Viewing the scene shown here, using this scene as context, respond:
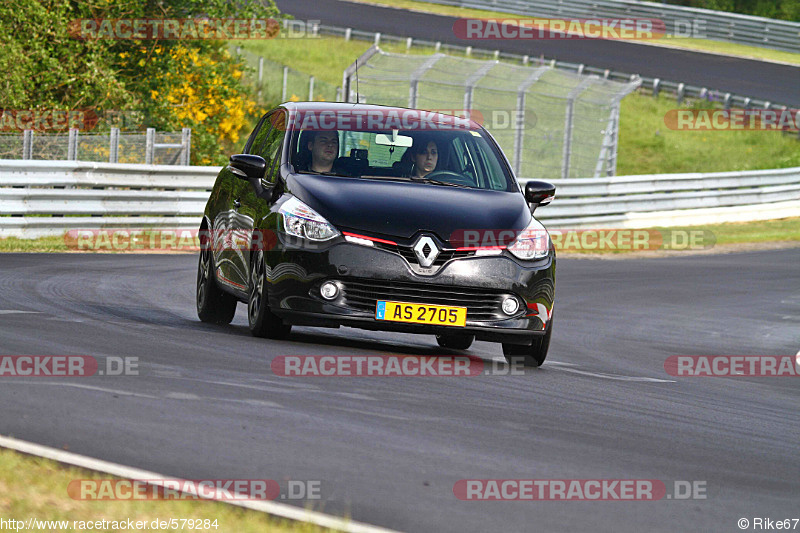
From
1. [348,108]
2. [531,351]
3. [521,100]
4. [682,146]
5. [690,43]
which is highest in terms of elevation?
[348,108]

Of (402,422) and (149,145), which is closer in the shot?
(402,422)

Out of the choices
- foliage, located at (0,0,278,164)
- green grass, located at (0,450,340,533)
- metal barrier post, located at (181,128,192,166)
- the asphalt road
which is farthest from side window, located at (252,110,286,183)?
the asphalt road

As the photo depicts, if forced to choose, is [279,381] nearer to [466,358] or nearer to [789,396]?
[466,358]

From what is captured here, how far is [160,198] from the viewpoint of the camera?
781 inches

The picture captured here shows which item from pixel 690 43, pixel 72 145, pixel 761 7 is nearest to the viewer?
pixel 72 145

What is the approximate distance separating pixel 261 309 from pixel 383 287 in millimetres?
1000

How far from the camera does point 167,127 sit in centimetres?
2617

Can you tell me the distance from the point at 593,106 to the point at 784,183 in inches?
302

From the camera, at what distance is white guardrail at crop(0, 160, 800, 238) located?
17.6 m

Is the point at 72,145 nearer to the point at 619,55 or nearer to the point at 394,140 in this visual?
the point at 394,140

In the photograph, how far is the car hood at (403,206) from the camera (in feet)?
27.3

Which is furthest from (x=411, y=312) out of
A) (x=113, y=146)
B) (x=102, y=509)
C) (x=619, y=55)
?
→ (x=619, y=55)

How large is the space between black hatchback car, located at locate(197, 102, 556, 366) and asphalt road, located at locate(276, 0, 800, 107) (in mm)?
34889

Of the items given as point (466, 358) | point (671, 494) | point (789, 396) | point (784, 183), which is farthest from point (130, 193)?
point (784, 183)
